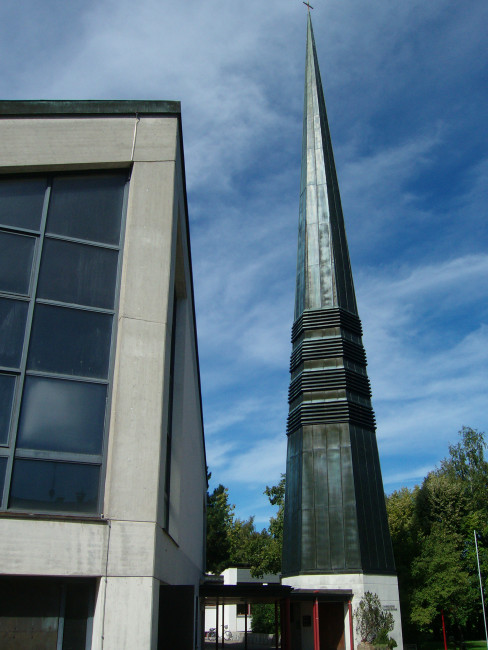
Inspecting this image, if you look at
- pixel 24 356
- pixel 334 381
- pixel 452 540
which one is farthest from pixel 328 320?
pixel 24 356

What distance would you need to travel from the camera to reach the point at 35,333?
28.1ft

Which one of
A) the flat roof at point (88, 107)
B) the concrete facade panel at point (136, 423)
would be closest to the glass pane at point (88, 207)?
the flat roof at point (88, 107)

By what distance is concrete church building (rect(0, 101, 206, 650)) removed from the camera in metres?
7.43

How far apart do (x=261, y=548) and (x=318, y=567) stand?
19.6 m

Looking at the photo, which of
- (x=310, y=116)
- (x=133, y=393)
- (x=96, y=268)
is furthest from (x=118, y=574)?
(x=310, y=116)

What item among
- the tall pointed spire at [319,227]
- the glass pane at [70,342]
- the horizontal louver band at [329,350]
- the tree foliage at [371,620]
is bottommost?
the tree foliage at [371,620]

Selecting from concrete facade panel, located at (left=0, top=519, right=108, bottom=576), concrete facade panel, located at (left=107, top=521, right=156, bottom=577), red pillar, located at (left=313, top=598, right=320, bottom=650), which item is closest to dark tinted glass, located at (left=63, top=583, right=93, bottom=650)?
concrete facade panel, located at (left=0, top=519, right=108, bottom=576)

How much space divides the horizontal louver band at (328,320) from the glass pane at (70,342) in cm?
1903

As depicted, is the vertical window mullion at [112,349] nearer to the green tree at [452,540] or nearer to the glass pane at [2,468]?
the glass pane at [2,468]

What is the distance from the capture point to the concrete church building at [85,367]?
743cm

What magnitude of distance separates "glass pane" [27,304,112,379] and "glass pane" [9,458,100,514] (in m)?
1.37

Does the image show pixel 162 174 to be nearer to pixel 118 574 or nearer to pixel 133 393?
pixel 133 393

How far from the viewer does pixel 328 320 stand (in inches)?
1069

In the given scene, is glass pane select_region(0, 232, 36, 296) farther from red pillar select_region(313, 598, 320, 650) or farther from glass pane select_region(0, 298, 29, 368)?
red pillar select_region(313, 598, 320, 650)
